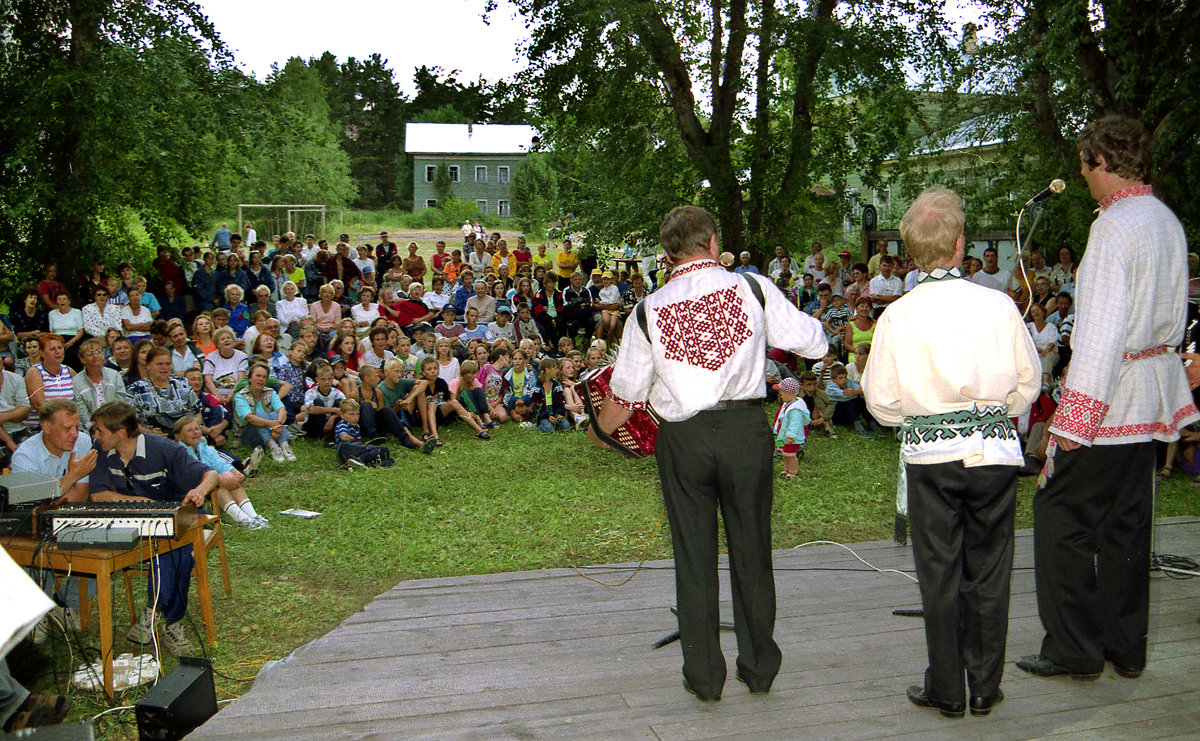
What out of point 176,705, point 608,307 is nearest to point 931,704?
point 176,705

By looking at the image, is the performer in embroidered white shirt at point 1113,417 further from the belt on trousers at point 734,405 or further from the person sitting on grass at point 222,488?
the person sitting on grass at point 222,488

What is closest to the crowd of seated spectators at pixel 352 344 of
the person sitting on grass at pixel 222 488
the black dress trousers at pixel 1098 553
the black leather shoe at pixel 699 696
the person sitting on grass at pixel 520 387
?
the person sitting on grass at pixel 520 387

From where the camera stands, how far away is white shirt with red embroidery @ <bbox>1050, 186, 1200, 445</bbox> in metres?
3.00

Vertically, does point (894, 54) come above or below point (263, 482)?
above

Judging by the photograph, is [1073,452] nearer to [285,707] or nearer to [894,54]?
[285,707]

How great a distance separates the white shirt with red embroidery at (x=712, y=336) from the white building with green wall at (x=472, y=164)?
149 ft

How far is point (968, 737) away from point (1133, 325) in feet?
4.45

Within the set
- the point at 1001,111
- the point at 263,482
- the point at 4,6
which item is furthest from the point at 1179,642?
the point at 1001,111

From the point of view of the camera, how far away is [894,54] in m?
13.9

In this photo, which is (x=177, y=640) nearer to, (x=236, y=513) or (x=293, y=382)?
(x=236, y=513)

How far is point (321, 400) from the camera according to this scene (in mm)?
9414

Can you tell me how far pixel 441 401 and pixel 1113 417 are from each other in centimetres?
779

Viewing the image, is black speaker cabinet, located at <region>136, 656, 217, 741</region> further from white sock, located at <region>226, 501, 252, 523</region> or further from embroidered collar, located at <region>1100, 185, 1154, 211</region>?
embroidered collar, located at <region>1100, 185, 1154, 211</region>

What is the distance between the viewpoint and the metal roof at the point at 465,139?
49.0 meters
